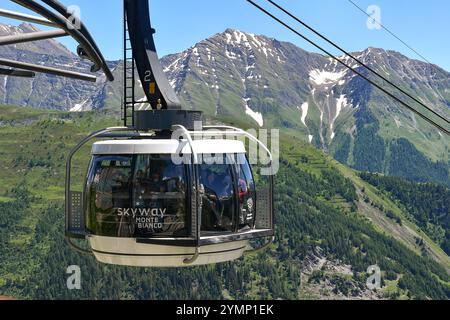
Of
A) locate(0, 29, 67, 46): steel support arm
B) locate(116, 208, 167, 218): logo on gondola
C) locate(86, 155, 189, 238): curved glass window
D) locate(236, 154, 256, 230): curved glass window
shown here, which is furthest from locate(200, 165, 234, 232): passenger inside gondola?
locate(0, 29, 67, 46): steel support arm

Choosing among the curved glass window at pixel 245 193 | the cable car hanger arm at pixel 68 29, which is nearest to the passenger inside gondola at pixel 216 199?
the curved glass window at pixel 245 193

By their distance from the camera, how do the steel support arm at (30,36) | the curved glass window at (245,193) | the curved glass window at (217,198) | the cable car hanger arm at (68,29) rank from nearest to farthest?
the cable car hanger arm at (68,29)
the steel support arm at (30,36)
the curved glass window at (217,198)
the curved glass window at (245,193)

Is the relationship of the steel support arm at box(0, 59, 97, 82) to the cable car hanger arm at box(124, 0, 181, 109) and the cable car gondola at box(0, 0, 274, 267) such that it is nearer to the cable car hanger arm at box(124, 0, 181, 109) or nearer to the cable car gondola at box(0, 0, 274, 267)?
the cable car gondola at box(0, 0, 274, 267)

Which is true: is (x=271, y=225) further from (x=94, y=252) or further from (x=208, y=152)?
(x=94, y=252)

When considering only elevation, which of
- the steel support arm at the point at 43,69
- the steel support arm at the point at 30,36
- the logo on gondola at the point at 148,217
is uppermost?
the steel support arm at the point at 30,36

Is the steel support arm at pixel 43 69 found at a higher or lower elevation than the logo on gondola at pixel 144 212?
higher

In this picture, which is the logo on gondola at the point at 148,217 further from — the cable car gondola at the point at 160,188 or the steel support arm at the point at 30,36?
the steel support arm at the point at 30,36
